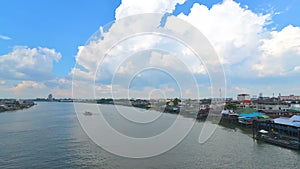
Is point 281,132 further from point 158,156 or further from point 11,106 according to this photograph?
point 11,106

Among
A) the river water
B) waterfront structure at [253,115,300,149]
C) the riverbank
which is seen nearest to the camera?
the river water

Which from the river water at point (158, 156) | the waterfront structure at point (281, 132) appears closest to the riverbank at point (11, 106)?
the river water at point (158, 156)

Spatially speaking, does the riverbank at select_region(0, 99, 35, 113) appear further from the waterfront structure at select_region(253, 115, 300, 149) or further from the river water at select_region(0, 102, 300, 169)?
the waterfront structure at select_region(253, 115, 300, 149)

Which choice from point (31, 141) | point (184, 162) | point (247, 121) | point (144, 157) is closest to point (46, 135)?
point (31, 141)

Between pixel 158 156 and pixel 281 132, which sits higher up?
pixel 281 132

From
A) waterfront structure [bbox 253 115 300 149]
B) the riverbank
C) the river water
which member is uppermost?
the riverbank

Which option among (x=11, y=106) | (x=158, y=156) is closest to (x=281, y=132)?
(x=158, y=156)

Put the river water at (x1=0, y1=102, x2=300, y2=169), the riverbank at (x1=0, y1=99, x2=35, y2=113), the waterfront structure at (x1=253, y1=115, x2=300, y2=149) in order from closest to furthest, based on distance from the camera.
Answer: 1. the river water at (x1=0, y1=102, x2=300, y2=169)
2. the waterfront structure at (x1=253, y1=115, x2=300, y2=149)
3. the riverbank at (x1=0, y1=99, x2=35, y2=113)

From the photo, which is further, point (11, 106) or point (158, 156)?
point (11, 106)

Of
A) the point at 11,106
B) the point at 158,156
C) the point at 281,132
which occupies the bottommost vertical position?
the point at 158,156

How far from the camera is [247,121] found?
15.6 m

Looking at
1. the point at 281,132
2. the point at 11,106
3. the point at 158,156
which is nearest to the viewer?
the point at 158,156

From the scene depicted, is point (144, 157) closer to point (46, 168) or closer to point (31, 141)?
point (46, 168)

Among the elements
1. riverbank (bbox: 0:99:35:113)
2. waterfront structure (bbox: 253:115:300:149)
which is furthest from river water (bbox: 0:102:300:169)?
riverbank (bbox: 0:99:35:113)
